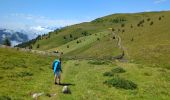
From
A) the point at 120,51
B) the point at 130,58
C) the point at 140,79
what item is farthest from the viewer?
the point at 120,51

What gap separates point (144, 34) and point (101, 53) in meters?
15.5

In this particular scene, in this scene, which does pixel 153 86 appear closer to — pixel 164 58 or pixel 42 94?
pixel 42 94

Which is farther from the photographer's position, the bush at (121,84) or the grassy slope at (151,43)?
the grassy slope at (151,43)

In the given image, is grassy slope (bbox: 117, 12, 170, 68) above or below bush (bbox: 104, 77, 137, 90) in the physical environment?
above

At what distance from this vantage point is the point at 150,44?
75.2 m

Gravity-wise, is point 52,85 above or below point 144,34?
below

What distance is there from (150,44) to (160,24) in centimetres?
2071

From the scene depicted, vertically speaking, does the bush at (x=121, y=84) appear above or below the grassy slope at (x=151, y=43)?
below

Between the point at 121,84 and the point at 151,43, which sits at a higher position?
the point at 151,43

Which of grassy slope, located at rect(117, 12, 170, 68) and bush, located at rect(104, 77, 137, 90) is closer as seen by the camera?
bush, located at rect(104, 77, 137, 90)

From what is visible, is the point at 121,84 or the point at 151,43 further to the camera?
the point at 151,43

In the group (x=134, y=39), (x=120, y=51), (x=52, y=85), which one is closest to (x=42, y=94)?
(x=52, y=85)

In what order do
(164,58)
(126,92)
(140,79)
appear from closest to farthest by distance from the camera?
(126,92)
(140,79)
(164,58)

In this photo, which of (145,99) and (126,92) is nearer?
(145,99)
